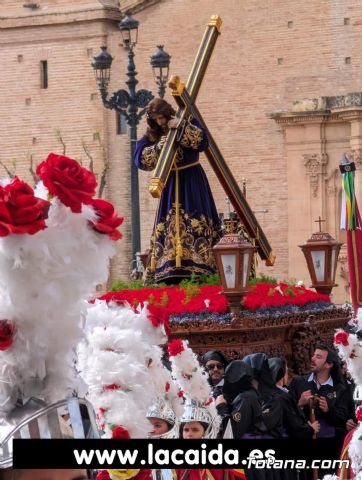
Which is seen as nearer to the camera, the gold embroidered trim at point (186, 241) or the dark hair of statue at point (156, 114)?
the dark hair of statue at point (156, 114)

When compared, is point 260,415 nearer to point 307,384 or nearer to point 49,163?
point 307,384

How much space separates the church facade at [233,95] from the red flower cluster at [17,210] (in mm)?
28374

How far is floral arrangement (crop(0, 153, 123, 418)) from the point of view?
4973 millimetres

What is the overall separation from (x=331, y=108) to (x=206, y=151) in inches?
850

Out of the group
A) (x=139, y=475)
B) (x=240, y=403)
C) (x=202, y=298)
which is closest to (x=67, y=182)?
(x=139, y=475)

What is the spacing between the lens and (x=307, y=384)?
12.6 m

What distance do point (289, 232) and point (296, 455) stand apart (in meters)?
30.7

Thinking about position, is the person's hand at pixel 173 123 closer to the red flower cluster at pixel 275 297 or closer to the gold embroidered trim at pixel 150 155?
the gold embroidered trim at pixel 150 155

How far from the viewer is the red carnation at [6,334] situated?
5.03m

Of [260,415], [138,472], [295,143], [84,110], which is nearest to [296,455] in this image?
[138,472]

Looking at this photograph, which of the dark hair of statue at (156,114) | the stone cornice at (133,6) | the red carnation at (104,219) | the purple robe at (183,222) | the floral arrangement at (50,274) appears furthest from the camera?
the stone cornice at (133,6)

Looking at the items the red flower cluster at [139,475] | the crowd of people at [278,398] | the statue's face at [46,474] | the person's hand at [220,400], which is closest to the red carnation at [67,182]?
the statue's face at [46,474]

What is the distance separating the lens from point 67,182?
500 cm

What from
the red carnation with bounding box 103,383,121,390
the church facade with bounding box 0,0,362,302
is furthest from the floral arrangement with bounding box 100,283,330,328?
the church facade with bounding box 0,0,362,302
